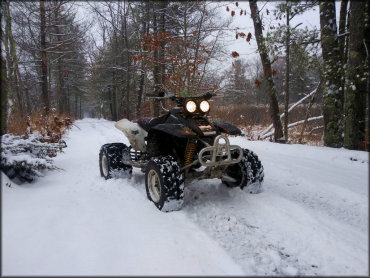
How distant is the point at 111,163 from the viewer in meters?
4.75

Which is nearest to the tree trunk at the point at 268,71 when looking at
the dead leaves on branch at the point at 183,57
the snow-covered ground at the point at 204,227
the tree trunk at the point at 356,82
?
the tree trunk at the point at 356,82

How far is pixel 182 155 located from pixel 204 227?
4.77 feet

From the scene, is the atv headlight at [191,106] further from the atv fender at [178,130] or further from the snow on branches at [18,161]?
the snow on branches at [18,161]

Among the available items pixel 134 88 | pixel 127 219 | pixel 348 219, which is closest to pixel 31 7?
pixel 134 88

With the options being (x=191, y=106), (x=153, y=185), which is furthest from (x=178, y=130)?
(x=153, y=185)

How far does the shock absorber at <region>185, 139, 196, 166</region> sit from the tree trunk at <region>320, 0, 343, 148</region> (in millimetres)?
4164

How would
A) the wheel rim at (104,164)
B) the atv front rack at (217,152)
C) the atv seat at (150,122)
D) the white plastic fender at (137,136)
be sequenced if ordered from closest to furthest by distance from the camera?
the atv front rack at (217,152) → the atv seat at (150,122) → the white plastic fender at (137,136) → the wheel rim at (104,164)

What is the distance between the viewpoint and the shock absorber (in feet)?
12.4

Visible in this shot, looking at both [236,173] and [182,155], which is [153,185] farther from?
[236,173]

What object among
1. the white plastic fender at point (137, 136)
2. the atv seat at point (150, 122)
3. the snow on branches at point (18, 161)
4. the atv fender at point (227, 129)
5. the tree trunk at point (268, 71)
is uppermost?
the tree trunk at point (268, 71)

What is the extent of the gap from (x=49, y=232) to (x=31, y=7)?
14.8 meters

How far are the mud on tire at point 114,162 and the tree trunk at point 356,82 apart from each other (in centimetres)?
459

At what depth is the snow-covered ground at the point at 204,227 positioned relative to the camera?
185 centimetres

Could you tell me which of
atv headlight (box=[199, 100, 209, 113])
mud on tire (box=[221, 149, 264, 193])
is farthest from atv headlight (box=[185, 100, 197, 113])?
mud on tire (box=[221, 149, 264, 193])
